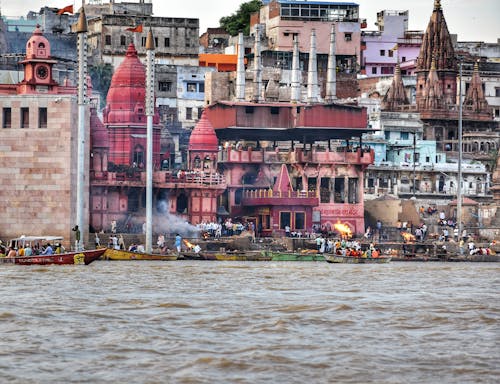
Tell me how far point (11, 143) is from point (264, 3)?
56281 millimetres

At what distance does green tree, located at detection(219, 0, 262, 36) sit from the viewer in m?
134

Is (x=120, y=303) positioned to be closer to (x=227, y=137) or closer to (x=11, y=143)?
(x=11, y=143)

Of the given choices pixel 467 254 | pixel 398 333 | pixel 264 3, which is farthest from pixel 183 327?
pixel 264 3

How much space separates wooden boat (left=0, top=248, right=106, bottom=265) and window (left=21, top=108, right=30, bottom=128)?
1426 centimetres

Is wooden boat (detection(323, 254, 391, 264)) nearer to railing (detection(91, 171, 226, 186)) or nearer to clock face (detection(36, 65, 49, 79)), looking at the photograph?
railing (detection(91, 171, 226, 186))

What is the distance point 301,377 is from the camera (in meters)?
31.1

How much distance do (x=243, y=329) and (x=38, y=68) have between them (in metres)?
46.8

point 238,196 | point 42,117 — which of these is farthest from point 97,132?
point 238,196

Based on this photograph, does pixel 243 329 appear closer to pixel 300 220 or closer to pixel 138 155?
pixel 300 220

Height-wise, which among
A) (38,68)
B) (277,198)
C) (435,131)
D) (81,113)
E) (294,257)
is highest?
(38,68)

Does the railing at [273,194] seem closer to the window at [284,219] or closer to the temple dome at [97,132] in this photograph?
the window at [284,219]

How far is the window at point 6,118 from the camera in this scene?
7688 centimetres

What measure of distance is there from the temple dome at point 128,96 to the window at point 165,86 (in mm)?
15688

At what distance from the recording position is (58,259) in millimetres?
62281
